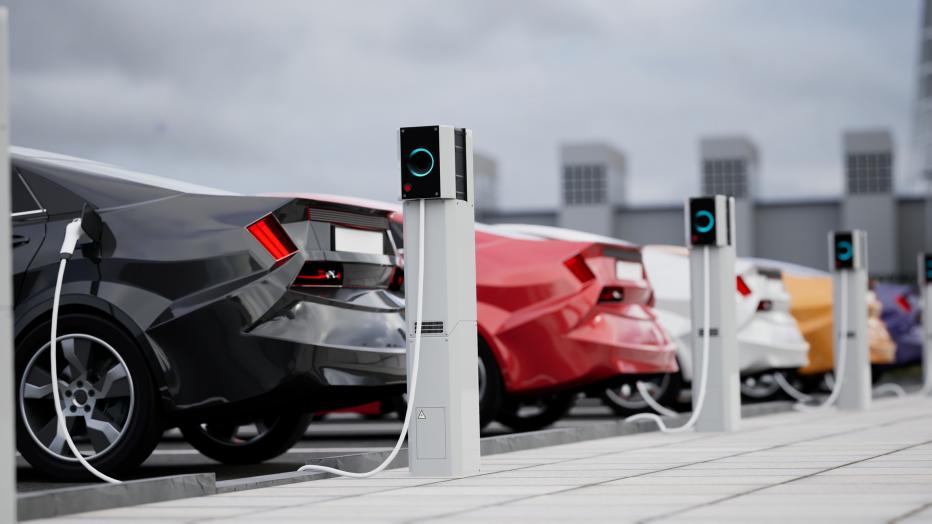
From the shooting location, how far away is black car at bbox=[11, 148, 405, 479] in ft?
23.7

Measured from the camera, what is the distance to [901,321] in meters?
20.8

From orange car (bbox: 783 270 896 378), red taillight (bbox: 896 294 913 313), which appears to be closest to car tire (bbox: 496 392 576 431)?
orange car (bbox: 783 270 896 378)

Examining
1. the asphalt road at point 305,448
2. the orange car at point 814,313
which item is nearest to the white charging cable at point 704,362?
the asphalt road at point 305,448

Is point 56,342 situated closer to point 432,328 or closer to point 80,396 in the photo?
point 80,396

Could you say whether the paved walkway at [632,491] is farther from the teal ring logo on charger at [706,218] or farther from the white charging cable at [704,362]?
the teal ring logo on charger at [706,218]

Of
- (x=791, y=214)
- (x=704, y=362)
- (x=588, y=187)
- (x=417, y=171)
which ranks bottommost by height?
(x=704, y=362)

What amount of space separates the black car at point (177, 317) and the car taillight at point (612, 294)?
A: 127 inches

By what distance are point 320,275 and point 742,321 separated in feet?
25.1

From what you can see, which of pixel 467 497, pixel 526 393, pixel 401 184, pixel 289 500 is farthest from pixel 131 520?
pixel 526 393

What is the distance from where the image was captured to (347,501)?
6.21 metres

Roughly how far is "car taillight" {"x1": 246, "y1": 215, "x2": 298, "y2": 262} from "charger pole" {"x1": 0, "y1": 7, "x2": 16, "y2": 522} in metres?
2.47

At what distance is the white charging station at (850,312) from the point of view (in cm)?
1466

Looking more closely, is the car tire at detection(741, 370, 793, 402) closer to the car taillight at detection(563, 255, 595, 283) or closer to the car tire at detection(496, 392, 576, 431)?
the car tire at detection(496, 392, 576, 431)

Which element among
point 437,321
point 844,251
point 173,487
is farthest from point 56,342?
point 844,251
